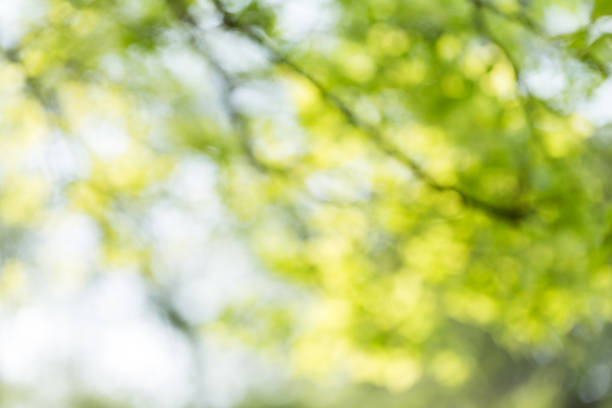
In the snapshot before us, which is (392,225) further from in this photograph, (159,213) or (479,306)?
(159,213)

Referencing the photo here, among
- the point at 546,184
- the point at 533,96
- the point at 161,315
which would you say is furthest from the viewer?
the point at 161,315

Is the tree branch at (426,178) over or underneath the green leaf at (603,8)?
underneath

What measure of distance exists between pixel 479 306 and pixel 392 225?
725 millimetres

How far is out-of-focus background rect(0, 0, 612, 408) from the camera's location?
2398mm

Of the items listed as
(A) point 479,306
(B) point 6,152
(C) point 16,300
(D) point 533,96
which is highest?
(D) point 533,96

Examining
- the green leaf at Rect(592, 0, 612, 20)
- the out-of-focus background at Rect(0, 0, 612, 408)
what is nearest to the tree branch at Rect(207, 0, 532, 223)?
the out-of-focus background at Rect(0, 0, 612, 408)

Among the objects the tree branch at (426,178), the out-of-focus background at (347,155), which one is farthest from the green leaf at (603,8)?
the tree branch at (426,178)

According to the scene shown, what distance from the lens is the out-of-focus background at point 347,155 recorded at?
240 centimetres

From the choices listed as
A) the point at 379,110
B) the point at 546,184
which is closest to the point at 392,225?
the point at 379,110

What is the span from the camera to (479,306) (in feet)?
10.7

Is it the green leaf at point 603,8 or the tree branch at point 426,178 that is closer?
the green leaf at point 603,8

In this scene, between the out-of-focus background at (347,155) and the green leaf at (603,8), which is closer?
the green leaf at (603,8)

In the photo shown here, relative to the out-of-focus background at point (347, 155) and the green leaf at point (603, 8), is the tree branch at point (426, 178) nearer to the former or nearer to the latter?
the out-of-focus background at point (347, 155)

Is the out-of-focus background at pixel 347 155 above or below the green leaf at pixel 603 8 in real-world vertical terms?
below
